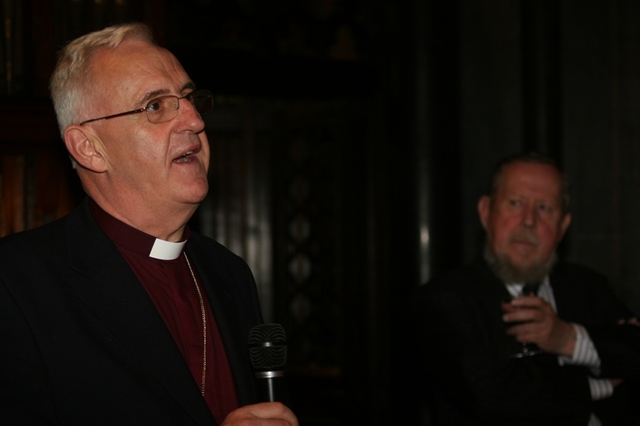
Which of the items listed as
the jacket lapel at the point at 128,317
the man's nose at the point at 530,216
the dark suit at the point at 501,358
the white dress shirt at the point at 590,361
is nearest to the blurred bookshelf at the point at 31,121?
the jacket lapel at the point at 128,317

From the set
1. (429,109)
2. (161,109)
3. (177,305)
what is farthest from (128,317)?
(429,109)

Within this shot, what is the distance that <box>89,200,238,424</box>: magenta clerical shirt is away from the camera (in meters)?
2.23

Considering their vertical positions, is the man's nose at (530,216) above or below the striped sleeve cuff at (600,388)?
above

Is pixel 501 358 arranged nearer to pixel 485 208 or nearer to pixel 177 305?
pixel 485 208

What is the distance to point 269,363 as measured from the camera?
1.96 m

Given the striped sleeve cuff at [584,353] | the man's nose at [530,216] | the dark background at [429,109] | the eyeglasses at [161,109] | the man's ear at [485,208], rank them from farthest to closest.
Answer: the dark background at [429,109]
the man's ear at [485,208]
the man's nose at [530,216]
the striped sleeve cuff at [584,353]
the eyeglasses at [161,109]

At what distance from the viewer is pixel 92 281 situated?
2.02 m

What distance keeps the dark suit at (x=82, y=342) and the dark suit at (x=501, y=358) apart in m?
1.39

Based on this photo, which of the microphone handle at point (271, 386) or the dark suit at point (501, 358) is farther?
the dark suit at point (501, 358)

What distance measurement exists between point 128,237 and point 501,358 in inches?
67.0

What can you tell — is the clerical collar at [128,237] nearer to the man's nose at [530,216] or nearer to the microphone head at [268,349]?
the microphone head at [268,349]

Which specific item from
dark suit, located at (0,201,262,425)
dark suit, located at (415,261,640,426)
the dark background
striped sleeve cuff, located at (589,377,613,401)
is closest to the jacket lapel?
dark suit, located at (0,201,262,425)

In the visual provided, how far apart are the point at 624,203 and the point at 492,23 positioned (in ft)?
5.07

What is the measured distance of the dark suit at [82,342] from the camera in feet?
6.00
